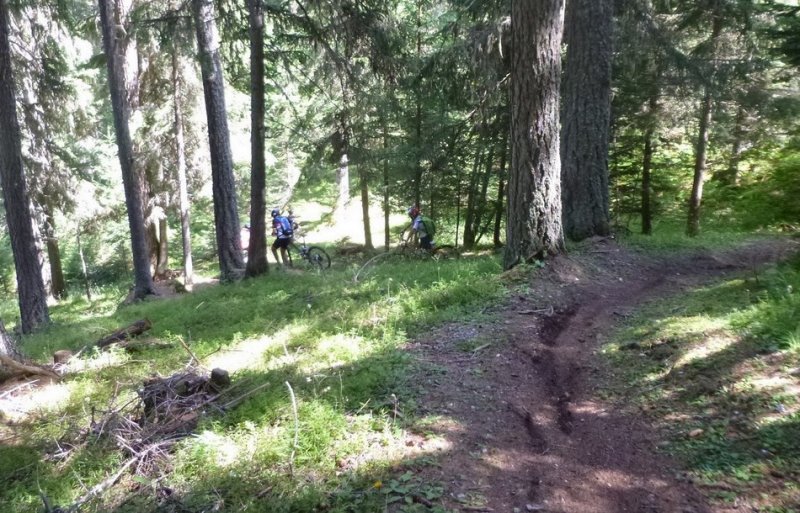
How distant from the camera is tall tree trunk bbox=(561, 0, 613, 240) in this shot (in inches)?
382

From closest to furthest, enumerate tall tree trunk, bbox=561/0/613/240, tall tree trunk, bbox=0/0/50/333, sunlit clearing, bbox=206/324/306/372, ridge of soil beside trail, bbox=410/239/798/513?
ridge of soil beside trail, bbox=410/239/798/513
sunlit clearing, bbox=206/324/306/372
tall tree trunk, bbox=561/0/613/240
tall tree trunk, bbox=0/0/50/333

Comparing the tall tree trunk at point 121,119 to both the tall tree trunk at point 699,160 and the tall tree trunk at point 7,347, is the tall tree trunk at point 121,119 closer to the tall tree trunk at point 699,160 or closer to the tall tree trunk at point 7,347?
the tall tree trunk at point 7,347

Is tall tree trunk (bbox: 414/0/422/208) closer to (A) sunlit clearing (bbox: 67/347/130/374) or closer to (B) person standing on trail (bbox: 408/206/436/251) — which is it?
(B) person standing on trail (bbox: 408/206/436/251)

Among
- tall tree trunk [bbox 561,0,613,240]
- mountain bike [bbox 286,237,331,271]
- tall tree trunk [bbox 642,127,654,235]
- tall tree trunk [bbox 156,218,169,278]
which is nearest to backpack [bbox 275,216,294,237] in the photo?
mountain bike [bbox 286,237,331,271]

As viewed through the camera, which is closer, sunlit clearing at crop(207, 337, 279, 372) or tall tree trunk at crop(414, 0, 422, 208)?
sunlit clearing at crop(207, 337, 279, 372)

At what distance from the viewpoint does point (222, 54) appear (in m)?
11.4

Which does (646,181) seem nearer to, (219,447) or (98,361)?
(98,361)

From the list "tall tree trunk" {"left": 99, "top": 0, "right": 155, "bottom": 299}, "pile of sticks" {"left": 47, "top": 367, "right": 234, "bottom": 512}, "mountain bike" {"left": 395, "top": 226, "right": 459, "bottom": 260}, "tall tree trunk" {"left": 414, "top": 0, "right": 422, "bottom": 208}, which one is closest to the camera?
"pile of sticks" {"left": 47, "top": 367, "right": 234, "bottom": 512}

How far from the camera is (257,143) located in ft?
34.1

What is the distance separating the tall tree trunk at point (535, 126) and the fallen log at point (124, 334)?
228 inches

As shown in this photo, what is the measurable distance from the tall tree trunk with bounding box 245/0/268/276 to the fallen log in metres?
3.44

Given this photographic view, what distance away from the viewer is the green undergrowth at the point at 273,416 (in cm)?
335

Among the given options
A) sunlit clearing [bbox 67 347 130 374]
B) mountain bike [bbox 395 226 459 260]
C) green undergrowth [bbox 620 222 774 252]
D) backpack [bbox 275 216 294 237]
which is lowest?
sunlit clearing [bbox 67 347 130 374]

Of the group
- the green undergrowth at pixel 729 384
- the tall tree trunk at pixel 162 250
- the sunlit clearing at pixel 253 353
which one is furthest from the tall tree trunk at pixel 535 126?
the tall tree trunk at pixel 162 250
